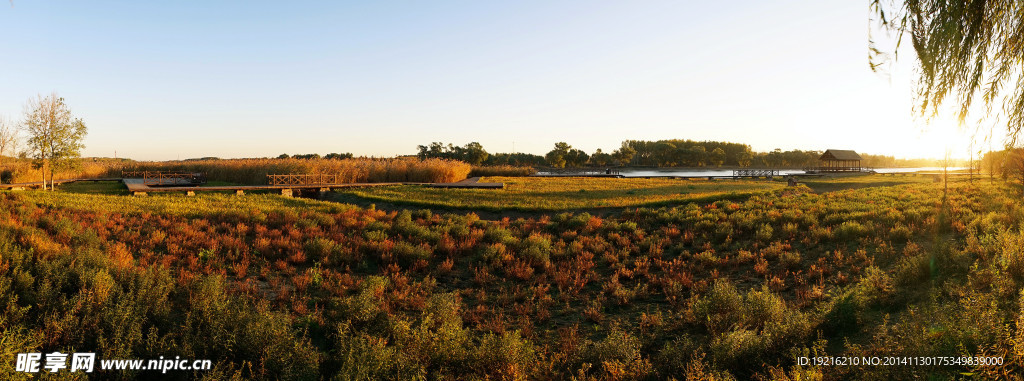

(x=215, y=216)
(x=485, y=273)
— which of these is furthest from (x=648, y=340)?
(x=215, y=216)

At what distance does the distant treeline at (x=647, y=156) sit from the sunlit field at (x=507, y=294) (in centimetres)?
6689

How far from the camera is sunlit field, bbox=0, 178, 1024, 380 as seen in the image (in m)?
5.21

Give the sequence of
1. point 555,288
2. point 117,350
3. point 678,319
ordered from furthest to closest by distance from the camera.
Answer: point 555,288, point 678,319, point 117,350

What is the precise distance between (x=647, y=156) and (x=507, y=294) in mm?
150430

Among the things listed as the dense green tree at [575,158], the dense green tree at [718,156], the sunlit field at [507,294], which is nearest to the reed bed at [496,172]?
the sunlit field at [507,294]

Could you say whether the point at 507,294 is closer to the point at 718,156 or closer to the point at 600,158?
the point at 600,158

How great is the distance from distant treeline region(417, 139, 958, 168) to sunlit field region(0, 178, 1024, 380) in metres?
66.9

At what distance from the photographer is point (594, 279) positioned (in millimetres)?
10219

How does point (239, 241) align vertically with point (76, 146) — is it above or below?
below

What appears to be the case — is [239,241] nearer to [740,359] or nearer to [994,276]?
[740,359]

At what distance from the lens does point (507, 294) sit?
29.9 feet

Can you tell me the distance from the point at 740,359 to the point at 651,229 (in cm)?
1090

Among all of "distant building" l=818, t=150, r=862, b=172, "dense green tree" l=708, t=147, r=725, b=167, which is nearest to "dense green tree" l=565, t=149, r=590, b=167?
"dense green tree" l=708, t=147, r=725, b=167

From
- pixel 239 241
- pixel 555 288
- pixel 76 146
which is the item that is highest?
pixel 76 146
